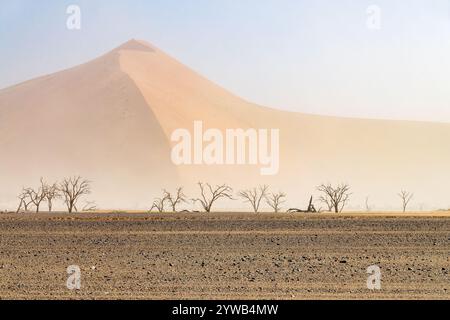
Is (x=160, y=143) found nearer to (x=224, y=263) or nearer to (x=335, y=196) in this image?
(x=335, y=196)

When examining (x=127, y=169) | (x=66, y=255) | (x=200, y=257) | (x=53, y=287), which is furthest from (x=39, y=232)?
(x=127, y=169)

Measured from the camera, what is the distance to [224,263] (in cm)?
2131

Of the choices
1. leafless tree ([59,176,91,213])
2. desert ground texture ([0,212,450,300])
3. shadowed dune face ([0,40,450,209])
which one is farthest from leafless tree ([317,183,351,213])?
shadowed dune face ([0,40,450,209])

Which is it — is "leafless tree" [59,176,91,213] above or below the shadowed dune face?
below

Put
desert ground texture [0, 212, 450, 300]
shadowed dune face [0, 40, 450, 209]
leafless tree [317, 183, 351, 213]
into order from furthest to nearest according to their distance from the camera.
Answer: shadowed dune face [0, 40, 450, 209], leafless tree [317, 183, 351, 213], desert ground texture [0, 212, 450, 300]

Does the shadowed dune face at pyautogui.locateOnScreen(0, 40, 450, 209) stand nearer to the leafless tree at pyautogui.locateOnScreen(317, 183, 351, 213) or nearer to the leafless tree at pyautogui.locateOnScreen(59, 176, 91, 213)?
the leafless tree at pyautogui.locateOnScreen(59, 176, 91, 213)

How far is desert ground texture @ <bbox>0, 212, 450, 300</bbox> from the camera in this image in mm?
16359

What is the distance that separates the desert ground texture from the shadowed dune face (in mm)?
116814

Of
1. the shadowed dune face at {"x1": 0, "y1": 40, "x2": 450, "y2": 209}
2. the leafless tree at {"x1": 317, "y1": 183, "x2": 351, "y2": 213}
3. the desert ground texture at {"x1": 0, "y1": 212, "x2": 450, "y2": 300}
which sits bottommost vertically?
the desert ground texture at {"x1": 0, "y1": 212, "x2": 450, "y2": 300}

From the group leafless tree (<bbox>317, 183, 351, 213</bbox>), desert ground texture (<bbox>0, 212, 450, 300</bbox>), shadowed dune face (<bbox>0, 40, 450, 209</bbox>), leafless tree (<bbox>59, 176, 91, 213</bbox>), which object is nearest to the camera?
desert ground texture (<bbox>0, 212, 450, 300</bbox>)

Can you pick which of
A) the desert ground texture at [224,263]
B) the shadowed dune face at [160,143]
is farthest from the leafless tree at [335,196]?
the shadowed dune face at [160,143]

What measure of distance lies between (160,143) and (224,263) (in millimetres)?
144169
